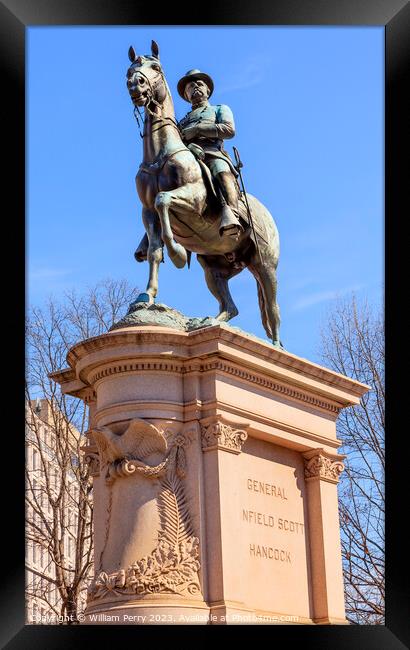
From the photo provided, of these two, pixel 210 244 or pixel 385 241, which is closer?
pixel 385 241

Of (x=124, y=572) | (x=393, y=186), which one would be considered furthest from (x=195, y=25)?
(x=124, y=572)

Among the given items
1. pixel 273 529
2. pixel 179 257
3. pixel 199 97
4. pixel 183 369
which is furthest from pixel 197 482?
pixel 199 97

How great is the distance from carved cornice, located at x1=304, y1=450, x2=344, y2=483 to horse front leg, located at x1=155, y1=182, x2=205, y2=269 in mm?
3095

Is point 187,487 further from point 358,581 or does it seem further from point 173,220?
point 358,581

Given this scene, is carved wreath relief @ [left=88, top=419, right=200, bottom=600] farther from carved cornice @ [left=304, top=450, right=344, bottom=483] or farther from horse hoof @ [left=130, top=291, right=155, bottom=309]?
carved cornice @ [left=304, top=450, right=344, bottom=483]

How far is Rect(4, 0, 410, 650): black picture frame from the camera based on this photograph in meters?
12.9

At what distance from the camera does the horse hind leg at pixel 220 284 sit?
18.5 meters

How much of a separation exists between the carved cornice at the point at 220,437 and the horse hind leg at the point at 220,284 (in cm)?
275

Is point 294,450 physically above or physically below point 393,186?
below

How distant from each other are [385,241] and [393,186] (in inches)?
21.6

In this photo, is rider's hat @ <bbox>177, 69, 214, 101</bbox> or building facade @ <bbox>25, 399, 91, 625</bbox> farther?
building facade @ <bbox>25, 399, 91, 625</bbox>

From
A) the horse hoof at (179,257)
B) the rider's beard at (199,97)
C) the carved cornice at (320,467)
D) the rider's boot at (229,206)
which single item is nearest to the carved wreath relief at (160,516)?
the horse hoof at (179,257)

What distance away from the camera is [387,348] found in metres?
13.5

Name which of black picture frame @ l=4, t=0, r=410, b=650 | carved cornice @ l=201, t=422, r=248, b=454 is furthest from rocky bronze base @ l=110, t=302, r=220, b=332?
black picture frame @ l=4, t=0, r=410, b=650
